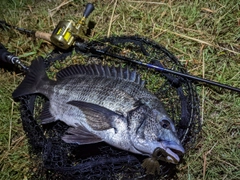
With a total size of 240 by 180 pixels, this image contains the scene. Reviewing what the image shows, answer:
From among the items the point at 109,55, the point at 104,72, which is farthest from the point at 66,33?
the point at 104,72

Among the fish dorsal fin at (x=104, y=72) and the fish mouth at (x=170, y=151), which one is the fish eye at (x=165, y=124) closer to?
the fish mouth at (x=170, y=151)

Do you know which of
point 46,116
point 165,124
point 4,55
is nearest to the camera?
point 165,124

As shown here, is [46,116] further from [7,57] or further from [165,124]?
[165,124]

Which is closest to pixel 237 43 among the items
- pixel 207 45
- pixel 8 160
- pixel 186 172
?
pixel 207 45

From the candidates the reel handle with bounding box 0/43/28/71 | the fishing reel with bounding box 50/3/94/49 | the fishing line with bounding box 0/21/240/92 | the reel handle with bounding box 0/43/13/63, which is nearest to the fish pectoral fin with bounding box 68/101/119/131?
the fishing line with bounding box 0/21/240/92

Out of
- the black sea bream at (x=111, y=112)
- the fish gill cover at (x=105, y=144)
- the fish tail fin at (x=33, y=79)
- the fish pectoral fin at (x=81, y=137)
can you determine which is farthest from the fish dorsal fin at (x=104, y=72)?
the fish pectoral fin at (x=81, y=137)

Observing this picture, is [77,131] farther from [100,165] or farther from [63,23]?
[63,23]

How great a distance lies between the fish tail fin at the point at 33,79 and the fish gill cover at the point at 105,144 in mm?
93

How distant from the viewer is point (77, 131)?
3.03 metres

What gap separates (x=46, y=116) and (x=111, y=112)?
77 cm

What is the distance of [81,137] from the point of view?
9.83ft

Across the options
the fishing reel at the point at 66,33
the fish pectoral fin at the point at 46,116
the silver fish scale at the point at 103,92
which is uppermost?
the fishing reel at the point at 66,33

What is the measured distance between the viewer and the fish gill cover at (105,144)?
314 centimetres

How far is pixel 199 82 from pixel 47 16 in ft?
6.55
